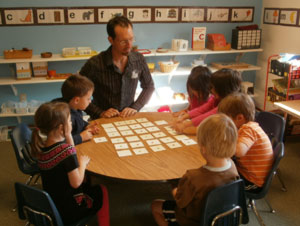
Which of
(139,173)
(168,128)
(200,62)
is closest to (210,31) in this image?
(200,62)

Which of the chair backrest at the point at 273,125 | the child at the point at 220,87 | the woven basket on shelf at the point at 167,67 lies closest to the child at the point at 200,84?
the child at the point at 220,87

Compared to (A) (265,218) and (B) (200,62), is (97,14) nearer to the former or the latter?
(B) (200,62)

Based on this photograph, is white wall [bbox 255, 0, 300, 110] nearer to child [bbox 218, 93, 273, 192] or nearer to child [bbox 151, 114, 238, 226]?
child [bbox 218, 93, 273, 192]

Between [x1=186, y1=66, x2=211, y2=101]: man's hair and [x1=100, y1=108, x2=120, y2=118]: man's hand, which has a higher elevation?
[x1=186, y1=66, x2=211, y2=101]: man's hair

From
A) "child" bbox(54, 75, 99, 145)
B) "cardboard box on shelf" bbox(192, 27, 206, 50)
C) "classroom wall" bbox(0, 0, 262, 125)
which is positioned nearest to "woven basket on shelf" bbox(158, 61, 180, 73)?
"classroom wall" bbox(0, 0, 262, 125)

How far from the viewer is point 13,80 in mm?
3922

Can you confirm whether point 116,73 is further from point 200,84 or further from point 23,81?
point 23,81

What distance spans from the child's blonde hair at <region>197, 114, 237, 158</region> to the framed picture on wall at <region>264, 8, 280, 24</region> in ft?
12.2

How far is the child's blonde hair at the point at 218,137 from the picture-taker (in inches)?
55.7

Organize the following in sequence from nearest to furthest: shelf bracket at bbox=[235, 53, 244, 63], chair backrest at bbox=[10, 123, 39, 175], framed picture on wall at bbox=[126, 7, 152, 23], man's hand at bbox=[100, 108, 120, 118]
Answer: chair backrest at bbox=[10, 123, 39, 175] < man's hand at bbox=[100, 108, 120, 118] < framed picture on wall at bbox=[126, 7, 152, 23] < shelf bracket at bbox=[235, 53, 244, 63]

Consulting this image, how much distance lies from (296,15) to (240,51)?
35.1 inches

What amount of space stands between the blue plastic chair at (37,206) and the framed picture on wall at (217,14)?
3931 millimetres

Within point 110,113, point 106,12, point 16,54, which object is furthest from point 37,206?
point 106,12

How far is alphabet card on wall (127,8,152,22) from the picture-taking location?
427 centimetres
